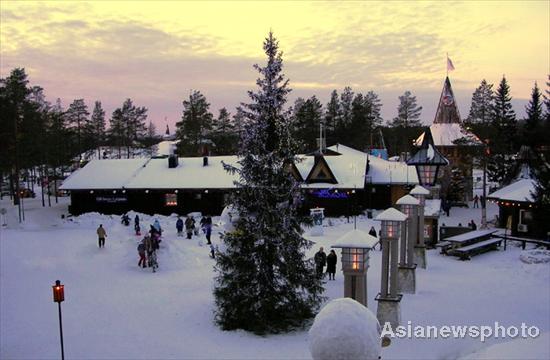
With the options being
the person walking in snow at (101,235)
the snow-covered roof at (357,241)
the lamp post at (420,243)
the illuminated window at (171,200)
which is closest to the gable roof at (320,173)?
the illuminated window at (171,200)

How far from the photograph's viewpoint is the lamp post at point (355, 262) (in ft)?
41.9

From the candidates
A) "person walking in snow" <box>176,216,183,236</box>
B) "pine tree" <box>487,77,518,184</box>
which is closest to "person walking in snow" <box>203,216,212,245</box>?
"person walking in snow" <box>176,216,183,236</box>

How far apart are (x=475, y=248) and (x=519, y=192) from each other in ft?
28.0

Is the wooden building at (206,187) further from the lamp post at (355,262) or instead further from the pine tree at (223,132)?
the pine tree at (223,132)

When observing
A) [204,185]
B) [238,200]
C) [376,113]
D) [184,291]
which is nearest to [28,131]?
[204,185]

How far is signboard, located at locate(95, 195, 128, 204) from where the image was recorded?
3916 centimetres

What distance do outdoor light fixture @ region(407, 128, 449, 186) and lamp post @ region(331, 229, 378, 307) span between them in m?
1.98

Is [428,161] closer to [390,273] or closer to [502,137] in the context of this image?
[390,273]

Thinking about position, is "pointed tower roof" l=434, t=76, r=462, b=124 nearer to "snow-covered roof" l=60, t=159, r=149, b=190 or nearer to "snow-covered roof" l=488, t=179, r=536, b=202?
"snow-covered roof" l=488, t=179, r=536, b=202

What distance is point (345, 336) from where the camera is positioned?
3.05m

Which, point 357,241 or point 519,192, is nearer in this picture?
point 357,241

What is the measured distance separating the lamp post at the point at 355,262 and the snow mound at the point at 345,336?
9.65 metres

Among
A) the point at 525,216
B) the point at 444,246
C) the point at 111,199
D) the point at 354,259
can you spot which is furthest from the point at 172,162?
the point at 354,259

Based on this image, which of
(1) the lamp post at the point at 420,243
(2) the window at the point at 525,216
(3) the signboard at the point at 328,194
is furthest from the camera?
(3) the signboard at the point at 328,194
